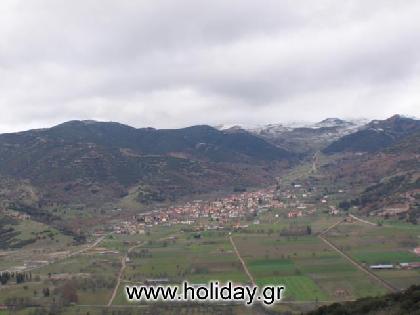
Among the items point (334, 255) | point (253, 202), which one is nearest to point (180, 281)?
point (334, 255)

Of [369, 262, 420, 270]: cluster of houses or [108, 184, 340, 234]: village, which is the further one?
[108, 184, 340, 234]: village

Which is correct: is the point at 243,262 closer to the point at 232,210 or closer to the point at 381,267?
the point at 381,267

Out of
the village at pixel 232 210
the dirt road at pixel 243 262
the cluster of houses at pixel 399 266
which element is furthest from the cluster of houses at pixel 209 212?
the cluster of houses at pixel 399 266

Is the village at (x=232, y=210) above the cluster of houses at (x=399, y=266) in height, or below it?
above

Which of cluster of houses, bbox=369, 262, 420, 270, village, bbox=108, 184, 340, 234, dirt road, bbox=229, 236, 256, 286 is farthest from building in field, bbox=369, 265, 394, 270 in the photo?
village, bbox=108, 184, 340, 234

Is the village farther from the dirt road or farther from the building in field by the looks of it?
the building in field

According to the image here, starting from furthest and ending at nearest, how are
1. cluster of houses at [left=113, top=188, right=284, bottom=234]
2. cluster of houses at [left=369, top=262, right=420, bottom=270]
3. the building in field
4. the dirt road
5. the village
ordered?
cluster of houses at [left=113, top=188, right=284, bottom=234] → the village → the building in field → cluster of houses at [left=369, top=262, right=420, bottom=270] → the dirt road

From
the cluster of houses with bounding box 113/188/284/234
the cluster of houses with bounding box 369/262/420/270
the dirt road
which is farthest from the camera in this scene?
the cluster of houses with bounding box 113/188/284/234

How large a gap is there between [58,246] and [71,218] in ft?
108

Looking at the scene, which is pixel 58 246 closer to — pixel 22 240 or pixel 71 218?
pixel 22 240

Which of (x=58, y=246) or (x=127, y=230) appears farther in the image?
(x=127, y=230)

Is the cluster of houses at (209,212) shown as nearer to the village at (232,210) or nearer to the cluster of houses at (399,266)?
the village at (232,210)

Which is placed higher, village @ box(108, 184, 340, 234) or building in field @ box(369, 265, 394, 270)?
village @ box(108, 184, 340, 234)

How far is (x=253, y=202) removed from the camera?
539 feet
